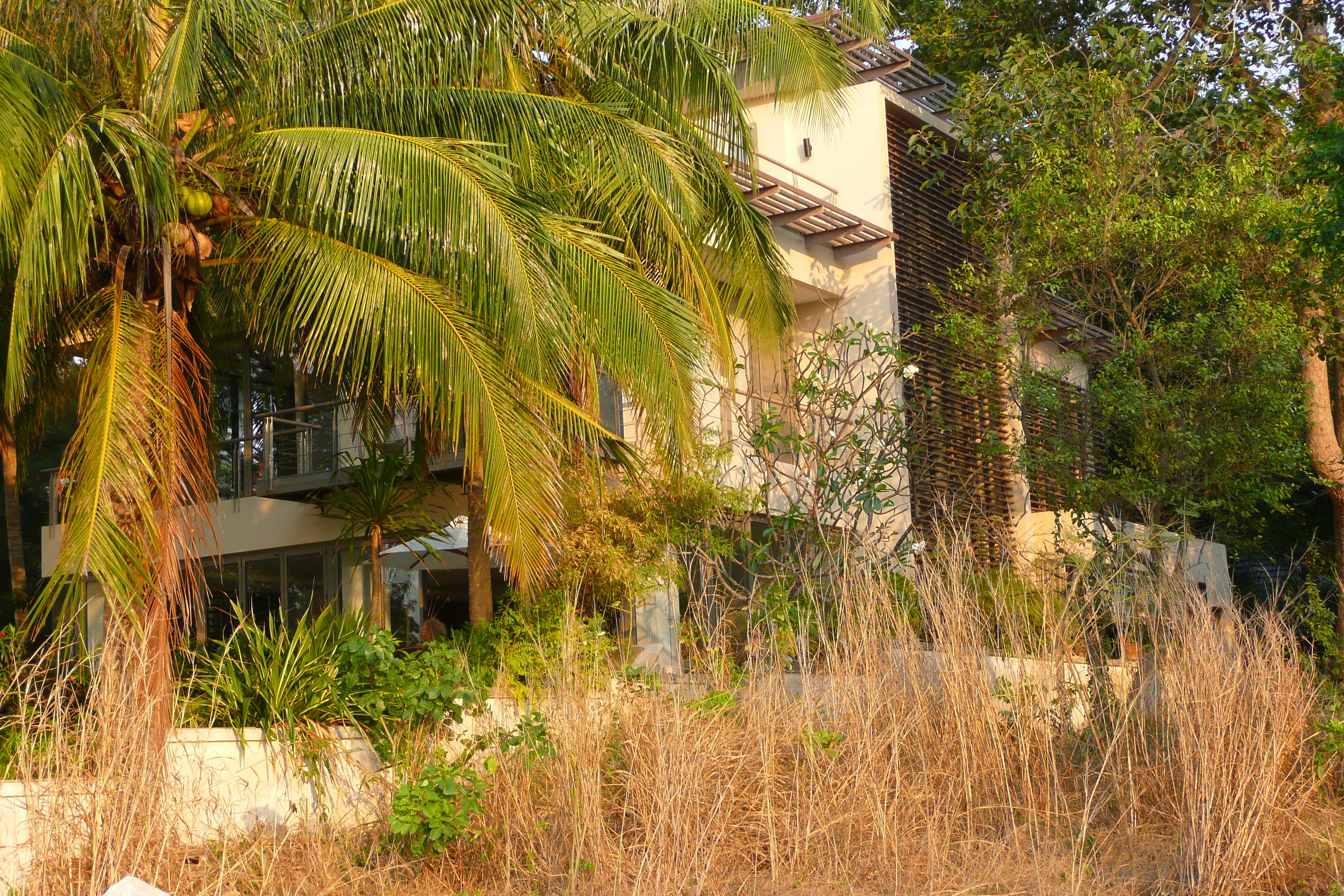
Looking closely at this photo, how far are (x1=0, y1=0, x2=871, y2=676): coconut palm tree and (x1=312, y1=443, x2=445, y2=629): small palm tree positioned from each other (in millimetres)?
2919

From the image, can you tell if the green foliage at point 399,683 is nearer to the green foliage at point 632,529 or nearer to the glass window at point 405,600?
the green foliage at point 632,529

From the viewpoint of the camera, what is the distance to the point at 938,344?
17844mm

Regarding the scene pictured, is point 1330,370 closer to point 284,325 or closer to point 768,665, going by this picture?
point 768,665

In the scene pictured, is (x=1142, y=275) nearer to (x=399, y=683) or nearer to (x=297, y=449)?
(x=297, y=449)

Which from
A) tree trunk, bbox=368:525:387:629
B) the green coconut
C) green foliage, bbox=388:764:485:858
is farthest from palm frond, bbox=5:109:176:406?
tree trunk, bbox=368:525:387:629

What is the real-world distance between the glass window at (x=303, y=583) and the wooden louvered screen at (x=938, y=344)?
7252 millimetres

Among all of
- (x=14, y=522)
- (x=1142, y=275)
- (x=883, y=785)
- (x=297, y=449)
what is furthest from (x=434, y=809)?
(x=14, y=522)

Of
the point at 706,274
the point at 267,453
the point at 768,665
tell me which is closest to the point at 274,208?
the point at 706,274

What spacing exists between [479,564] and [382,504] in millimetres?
1696

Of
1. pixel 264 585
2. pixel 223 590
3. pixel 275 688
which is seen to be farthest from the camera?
pixel 223 590

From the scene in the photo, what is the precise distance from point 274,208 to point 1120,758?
6785mm

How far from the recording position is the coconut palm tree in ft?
25.2

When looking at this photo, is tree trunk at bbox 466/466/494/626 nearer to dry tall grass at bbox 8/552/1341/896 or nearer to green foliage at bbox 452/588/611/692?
green foliage at bbox 452/588/611/692

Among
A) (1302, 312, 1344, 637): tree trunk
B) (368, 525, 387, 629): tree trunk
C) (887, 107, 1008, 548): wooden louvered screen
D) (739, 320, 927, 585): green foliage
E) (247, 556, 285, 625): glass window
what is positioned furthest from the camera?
(887, 107, 1008, 548): wooden louvered screen
